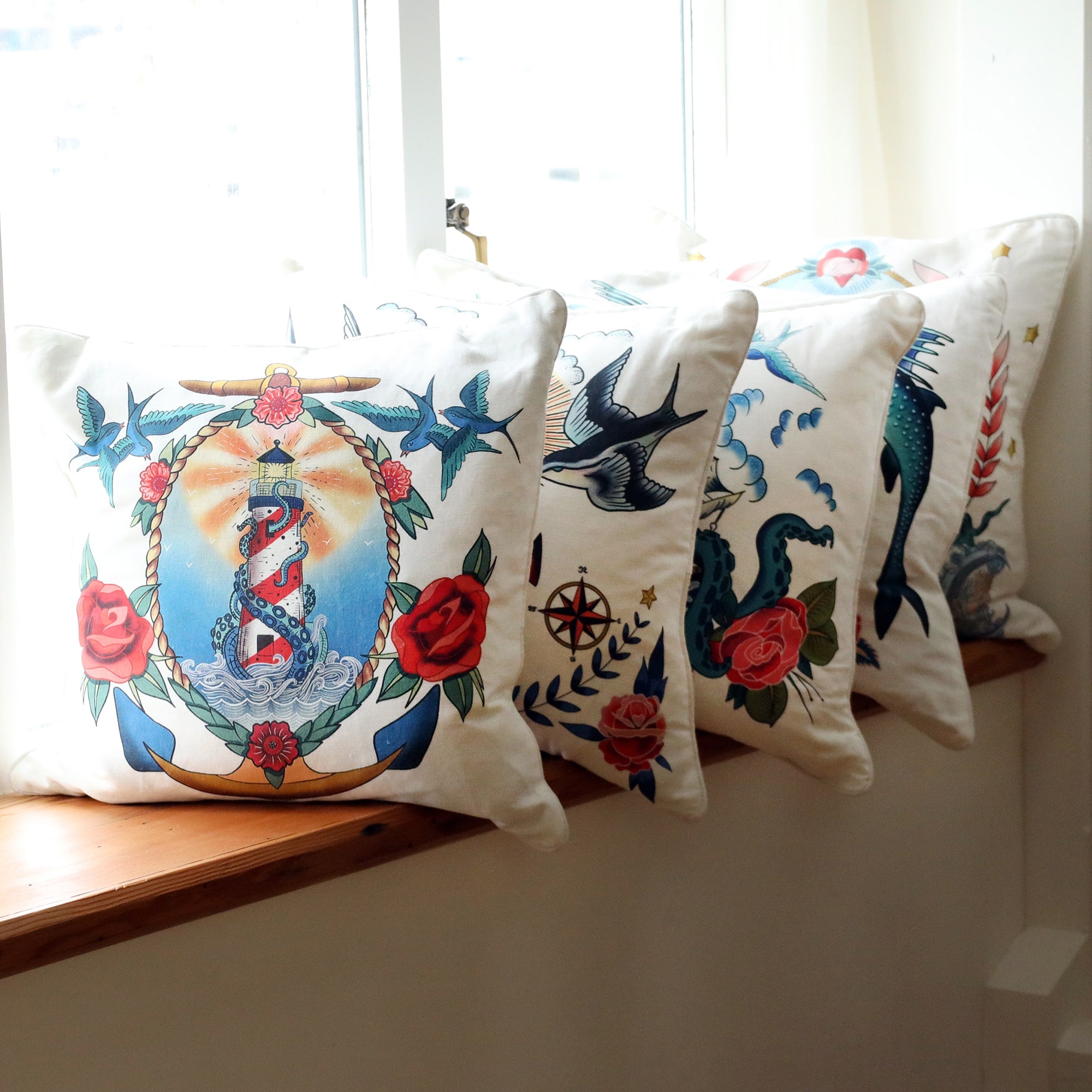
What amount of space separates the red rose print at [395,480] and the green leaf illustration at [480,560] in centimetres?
6

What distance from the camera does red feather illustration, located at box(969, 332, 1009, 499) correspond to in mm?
1373

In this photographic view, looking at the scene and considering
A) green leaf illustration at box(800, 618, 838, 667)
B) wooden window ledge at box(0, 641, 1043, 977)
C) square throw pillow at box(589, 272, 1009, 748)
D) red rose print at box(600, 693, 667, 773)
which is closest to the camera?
wooden window ledge at box(0, 641, 1043, 977)

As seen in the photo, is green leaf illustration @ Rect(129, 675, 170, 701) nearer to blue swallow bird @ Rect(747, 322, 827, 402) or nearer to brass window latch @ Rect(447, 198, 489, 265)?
blue swallow bird @ Rect(747, 322, 827, 402)

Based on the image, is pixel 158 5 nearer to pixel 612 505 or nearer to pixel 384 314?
pixel 384 314

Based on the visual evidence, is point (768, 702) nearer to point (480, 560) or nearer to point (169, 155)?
point (480, 560)

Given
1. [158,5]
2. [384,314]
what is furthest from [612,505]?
[158,5]

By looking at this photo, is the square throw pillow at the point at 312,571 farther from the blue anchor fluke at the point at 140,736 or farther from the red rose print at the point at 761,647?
the red rose print at the point at 761,647

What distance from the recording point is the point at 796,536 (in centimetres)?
101

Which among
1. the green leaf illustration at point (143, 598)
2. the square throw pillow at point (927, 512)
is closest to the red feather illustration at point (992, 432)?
the square throw pillow at point (927, 512)

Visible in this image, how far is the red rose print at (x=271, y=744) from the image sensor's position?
0.77 m

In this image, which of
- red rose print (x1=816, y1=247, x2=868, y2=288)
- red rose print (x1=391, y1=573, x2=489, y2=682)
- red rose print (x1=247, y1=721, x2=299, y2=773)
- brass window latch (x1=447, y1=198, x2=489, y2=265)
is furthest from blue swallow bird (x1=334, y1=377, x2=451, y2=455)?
red rose print (x1=816, y1=247, x2=868, y2=288)

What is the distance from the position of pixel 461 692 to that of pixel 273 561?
17 centimetres

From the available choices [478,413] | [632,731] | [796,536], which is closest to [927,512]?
[796,536]

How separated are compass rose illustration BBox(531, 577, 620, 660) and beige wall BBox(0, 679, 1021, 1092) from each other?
0.16 m
